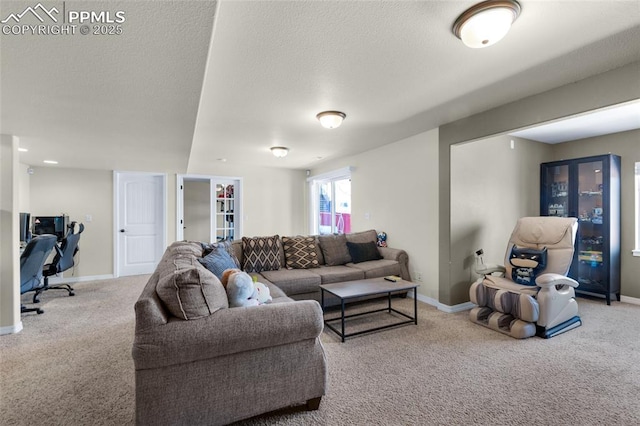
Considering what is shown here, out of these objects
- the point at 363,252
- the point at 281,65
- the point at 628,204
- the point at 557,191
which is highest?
the point at 281,65

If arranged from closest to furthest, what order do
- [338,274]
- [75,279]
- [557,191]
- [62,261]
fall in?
[338,274], [62,261], [557,191], [75,279]

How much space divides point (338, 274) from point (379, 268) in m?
0.63

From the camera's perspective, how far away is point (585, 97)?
7.75 ft

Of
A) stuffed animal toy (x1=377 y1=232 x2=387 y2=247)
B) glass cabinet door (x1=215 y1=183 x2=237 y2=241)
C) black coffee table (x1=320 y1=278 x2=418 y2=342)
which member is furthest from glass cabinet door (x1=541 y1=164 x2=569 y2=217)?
glass cabinet door (x1=215 y1=183 x2=237 y2=241)

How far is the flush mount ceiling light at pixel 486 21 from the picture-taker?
151 cm

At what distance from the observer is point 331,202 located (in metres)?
6.47

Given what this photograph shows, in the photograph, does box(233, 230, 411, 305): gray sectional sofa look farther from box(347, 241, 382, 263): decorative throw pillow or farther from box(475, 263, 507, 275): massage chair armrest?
box(475, 263, 507, 275): massage chair armrest

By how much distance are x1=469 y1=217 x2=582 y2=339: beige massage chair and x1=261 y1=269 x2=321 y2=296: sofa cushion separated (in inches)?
73.1

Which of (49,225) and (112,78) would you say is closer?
(112,78)

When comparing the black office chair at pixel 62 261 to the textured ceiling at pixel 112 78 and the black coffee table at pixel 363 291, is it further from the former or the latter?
the black coffee table at pixel 363 291

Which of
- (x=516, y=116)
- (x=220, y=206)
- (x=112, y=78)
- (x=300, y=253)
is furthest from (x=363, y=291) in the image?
(x=220, y=206)

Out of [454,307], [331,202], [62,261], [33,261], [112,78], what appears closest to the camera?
[112,78]

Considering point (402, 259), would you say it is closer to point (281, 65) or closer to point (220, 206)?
point (281, 65)

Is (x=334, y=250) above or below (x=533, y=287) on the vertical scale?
above
